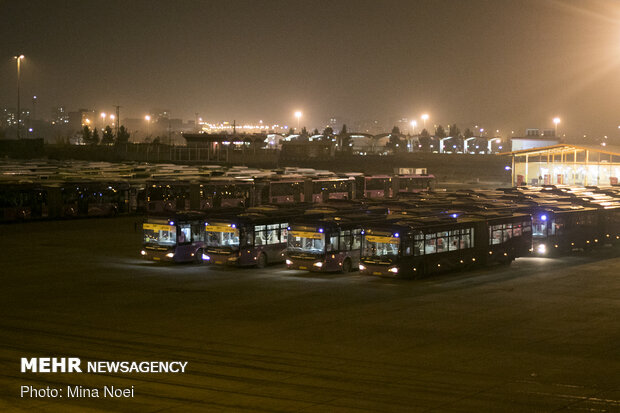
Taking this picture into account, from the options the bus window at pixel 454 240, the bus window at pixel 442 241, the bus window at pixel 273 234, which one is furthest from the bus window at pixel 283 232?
the bus window at pixel 454 240

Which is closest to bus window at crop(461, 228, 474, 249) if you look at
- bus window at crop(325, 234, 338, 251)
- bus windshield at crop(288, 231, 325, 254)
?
bus window at crop(325, 234, 338, 251)

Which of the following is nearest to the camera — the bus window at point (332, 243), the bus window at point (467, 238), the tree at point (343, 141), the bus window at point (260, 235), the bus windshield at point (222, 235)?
the bus window at point (332, 243)

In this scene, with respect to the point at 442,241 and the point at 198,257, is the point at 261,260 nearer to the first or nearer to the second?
the point at 198,257

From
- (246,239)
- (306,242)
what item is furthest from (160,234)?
(306,242)

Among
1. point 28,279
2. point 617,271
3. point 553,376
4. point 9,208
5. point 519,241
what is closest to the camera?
point 553,376

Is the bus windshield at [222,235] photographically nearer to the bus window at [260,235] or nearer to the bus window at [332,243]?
the bus window at [260,235]

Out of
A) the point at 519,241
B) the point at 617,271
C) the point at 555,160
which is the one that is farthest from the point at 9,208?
the point at 555,160

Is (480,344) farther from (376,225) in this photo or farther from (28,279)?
(28,279)
